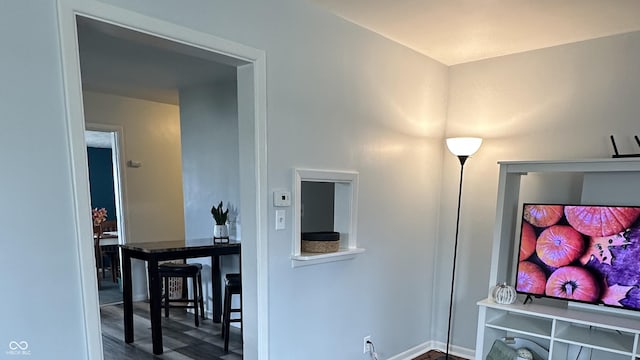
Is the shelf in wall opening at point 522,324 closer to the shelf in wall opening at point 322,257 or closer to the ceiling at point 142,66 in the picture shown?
the shelf in wall opening at point 322,257

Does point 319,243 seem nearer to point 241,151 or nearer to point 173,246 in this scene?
point 241,151

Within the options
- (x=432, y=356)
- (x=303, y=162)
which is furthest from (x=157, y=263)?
(x=432, y=356)

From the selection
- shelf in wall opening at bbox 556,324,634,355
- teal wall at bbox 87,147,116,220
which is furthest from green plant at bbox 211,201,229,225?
teal wall at bbox 87,147,116,220

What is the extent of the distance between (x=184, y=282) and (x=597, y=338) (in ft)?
12.3

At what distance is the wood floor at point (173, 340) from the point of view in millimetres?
3143

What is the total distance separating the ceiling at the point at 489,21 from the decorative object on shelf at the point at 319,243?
1375 mm

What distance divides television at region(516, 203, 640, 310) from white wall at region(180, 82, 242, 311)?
257 centimetres

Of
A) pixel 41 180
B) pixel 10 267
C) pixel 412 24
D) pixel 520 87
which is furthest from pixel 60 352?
pixel 520 87

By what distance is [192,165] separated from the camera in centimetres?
424

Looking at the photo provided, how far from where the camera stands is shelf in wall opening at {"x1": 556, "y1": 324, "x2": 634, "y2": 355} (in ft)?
6.88

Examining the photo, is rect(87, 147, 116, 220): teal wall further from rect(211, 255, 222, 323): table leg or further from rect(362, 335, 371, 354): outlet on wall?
rect(362, 335, 371, 354): outlet on wall

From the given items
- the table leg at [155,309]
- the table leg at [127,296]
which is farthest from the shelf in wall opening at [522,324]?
the table leg at [127,296]

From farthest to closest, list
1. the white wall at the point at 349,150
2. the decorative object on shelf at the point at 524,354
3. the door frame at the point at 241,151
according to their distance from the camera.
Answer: the decorative object on shelf at the point at 524,354 → the white wall at the point at 349,150 → the door frame at the point at 241,151

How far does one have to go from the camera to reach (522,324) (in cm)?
249
